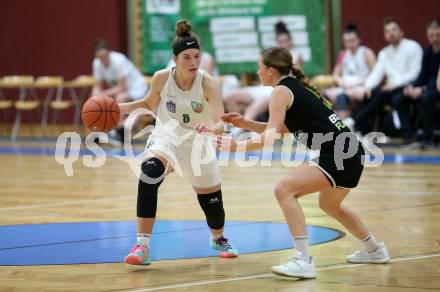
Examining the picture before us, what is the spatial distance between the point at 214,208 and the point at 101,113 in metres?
0.95

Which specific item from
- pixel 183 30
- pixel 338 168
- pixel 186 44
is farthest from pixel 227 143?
pixel 183 30

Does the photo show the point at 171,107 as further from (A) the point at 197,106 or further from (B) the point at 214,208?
(B) the point at 214,208

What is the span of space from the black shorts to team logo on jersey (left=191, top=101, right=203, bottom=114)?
3.16 feet

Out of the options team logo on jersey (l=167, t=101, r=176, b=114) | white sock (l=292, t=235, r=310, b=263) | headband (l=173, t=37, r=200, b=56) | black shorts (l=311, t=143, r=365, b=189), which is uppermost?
headband (l=173, t=37, r=200, b=56)

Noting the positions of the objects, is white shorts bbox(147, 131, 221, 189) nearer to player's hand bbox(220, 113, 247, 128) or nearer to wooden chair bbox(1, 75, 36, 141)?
player's hand bbox(220, 113, 247, 128)

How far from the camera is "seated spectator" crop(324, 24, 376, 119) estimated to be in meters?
13.3

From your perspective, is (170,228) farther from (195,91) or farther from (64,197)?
(64,197)

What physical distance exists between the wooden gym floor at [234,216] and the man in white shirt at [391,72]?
763 mm

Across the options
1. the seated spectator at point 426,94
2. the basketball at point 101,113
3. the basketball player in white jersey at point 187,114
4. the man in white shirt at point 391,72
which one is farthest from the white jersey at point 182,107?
the man in white shirt at point 391,72

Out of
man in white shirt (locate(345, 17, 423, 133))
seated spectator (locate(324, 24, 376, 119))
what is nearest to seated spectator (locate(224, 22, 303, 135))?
seated spectator (locate(324, 24, 376, 119))

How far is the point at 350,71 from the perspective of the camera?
13.6 m

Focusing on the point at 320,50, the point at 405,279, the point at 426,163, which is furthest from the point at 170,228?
the point at 320,50

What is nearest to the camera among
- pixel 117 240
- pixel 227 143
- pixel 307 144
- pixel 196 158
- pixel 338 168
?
pixel 227 143

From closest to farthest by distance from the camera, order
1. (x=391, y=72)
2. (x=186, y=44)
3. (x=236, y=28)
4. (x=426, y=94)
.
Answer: (x=186, y=44) < (x=426, y=94) < (x=391, y=72) < (x=236, y=28)
